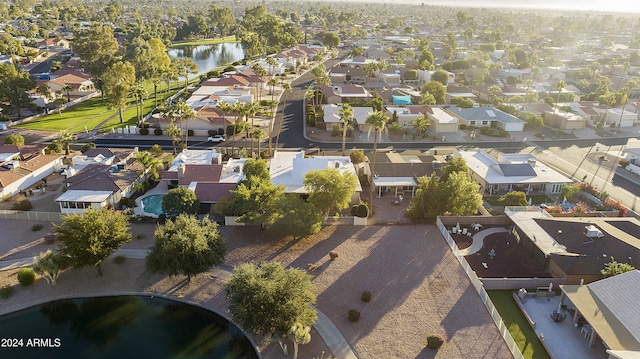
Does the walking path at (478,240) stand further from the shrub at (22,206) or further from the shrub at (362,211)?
the shrub at (22,206)

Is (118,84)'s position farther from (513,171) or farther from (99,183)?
(513,171)

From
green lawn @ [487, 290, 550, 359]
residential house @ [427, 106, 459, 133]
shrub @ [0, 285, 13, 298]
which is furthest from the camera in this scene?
residential house @ [427, 106, 459, 133]

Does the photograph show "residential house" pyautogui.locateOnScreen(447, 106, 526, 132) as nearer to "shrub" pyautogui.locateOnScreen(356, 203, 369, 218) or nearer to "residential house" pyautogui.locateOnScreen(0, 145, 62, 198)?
"shrub" pyautogui.locateOnScreen(356, 203, 369, 218)

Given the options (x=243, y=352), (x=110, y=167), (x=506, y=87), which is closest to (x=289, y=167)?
(x=110, y=167)

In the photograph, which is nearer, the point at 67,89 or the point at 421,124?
the point at 421,124

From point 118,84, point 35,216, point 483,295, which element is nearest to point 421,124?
point 483,295

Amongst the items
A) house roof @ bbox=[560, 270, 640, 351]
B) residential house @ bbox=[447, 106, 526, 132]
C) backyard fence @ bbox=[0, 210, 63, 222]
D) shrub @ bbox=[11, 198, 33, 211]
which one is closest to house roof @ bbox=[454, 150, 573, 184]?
residential house @ bbox=[447, 106, 526, 132]
